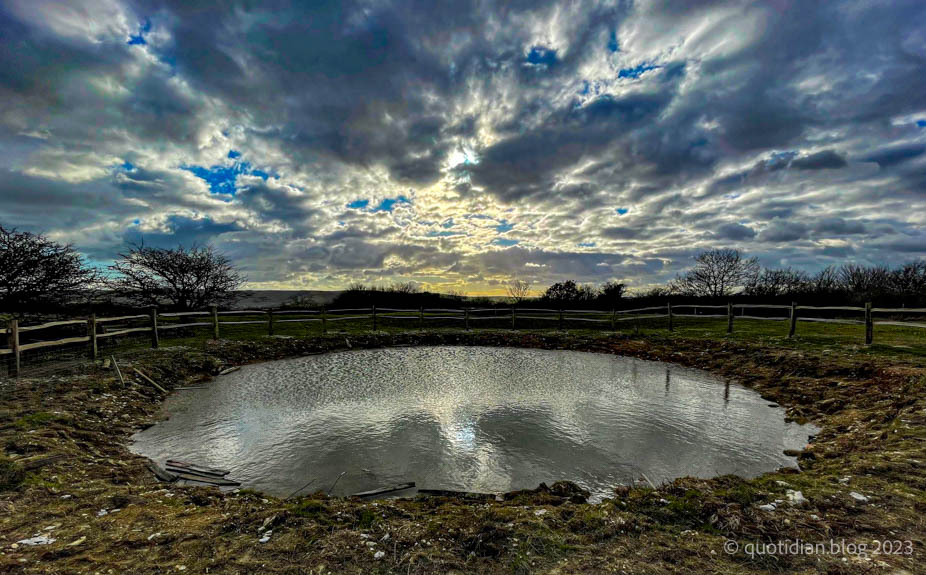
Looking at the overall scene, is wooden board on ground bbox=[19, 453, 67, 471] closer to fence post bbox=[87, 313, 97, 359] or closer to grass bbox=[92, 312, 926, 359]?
fence post bbox=[87, 313, 97, 359]

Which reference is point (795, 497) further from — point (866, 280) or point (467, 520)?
point (866, 280)

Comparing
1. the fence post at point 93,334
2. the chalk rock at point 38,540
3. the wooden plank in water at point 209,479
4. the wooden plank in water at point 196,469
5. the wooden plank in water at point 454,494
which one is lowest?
the wooden plank in water at point 209,479

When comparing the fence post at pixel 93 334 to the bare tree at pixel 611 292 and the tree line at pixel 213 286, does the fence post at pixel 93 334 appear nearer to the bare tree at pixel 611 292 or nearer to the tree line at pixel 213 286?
the tree line at pixel 213 286

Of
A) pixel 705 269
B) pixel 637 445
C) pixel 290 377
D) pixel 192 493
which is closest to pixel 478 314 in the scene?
pixel 290 377

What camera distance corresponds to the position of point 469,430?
604 cm

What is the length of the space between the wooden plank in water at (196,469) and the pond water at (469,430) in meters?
0.14

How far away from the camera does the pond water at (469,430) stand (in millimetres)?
4633

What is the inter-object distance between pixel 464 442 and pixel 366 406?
262cm

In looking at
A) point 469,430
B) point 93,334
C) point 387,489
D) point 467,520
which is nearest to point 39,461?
point 387,489

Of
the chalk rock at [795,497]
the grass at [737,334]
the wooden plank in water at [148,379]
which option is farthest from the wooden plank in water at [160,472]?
the grass at [737,334]

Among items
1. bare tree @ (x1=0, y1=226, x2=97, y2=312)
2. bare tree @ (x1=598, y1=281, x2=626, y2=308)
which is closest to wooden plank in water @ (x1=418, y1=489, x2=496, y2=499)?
bare tree @ (x1=0, y1=226, x2=97, y2=312)

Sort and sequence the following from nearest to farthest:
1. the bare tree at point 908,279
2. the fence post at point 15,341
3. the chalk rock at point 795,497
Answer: the chalk rock at point 795,497
the fence post at point 15,341
the bare tree at point 908,279

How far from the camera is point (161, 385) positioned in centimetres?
887

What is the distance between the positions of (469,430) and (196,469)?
3738 millimetres
